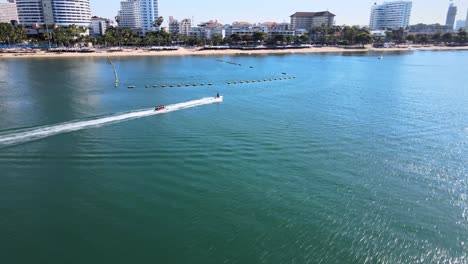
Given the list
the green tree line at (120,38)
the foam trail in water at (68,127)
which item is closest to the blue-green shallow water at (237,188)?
the foam trail in water at (68,127)

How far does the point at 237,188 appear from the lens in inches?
846

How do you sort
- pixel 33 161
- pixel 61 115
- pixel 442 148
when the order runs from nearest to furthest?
pixel 33 161
pixel 442 148
pixel 61 115

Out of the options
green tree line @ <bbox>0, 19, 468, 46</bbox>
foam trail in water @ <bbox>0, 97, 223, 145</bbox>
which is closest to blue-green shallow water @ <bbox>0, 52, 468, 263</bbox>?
foam trail in water @ <bbox>0, 97, 223, 145</bbox>

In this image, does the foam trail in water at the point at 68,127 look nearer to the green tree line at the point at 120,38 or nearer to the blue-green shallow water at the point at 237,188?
the blue-green shallow water at the point at 237,188

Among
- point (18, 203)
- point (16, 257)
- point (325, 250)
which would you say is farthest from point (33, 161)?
point (325, 250)

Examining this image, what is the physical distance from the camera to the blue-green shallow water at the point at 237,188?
1617 centimetres

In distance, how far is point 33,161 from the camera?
81.2 ft

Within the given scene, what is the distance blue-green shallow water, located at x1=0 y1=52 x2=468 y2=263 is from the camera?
16.2 m

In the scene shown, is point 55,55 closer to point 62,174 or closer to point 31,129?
point 31,129

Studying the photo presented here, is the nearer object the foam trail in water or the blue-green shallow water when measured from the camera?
the blue-green shallow water

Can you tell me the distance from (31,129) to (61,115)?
238 inches

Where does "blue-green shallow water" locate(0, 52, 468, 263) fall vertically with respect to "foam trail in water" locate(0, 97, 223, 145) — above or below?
below

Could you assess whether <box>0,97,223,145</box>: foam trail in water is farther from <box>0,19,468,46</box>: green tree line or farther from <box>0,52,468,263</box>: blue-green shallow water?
<box>0,19,468,46</box>: green tree line

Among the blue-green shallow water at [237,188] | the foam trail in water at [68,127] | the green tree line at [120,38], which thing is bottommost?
the blue-green shallow water at [237,188]
